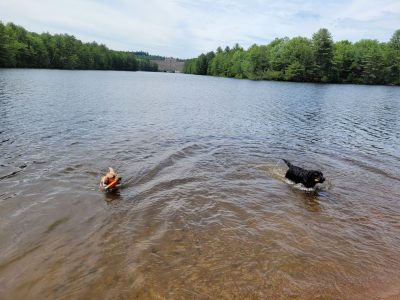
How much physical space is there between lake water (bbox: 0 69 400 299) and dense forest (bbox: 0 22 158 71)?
92367 mm

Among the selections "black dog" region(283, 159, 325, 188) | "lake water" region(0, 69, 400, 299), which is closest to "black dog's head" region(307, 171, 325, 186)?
"black dog" region(283, 159, 325, 188)

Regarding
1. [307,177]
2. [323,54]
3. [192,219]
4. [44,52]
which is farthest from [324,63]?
[192,219]

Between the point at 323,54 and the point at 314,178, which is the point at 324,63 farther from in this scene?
the point at 314,178

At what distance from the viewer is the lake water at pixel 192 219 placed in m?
6.84

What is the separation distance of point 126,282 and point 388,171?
1403cm

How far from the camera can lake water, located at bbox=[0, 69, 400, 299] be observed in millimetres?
6844

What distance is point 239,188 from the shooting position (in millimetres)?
12414

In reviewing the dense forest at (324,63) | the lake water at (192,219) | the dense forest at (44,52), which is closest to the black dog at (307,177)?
the lake water at (192,219)

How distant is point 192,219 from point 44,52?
413ft

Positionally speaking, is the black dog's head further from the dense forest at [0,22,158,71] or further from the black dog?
the dense forest at [0,22,158,71]

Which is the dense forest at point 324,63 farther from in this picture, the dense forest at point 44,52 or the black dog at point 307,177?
the black dog at point 307,177

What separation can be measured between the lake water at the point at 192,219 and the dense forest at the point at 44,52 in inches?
3636

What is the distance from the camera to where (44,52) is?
114062mm

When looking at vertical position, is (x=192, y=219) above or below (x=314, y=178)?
below
